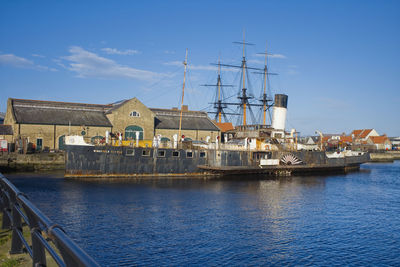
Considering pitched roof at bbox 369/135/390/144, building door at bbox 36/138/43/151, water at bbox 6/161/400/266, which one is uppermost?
pitched roof at bbox 369/135/390/144

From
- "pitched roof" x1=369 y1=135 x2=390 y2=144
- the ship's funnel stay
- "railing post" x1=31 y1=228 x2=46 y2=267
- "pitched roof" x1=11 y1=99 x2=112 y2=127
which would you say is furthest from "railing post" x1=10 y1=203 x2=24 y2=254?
"pitched roof" x1=369 y1=135 x2=390 y2=144

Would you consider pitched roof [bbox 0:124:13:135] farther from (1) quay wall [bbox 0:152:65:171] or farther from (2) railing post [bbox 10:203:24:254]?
(2) railing post [bbox 10:203:24:254]

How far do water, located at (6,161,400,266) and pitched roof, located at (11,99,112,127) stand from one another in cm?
1895

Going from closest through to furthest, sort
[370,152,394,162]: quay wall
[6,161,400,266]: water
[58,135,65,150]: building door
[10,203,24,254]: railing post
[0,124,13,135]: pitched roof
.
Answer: [10,203,24,254]: railing post
[6,161,400,266]: water
[0,124,13,135]: pitched roof
[58,135,65,150]: building door
[370,152,394,162]: quay wall

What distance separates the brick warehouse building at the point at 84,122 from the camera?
168 feet

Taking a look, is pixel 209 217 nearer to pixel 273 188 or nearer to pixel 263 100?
pixel 273 188

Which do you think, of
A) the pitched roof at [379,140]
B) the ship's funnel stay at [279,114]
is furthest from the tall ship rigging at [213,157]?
the pitched roof at [379,140]

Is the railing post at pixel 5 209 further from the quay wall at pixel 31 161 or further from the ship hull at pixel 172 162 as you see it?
the quay wall at pixel 31 161

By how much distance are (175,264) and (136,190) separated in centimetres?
1779

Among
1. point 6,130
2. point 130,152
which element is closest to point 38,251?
point 130,152

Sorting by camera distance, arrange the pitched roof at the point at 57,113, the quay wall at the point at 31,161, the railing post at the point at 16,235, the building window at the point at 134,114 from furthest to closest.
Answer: the building window at the point at 134,114 → the pitched roof at the point at 57,113 → the quay wall at the point at 31,161 → the railing post at the point at 16,235

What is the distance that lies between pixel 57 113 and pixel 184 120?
22641mm

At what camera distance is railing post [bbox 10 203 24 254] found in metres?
6.14

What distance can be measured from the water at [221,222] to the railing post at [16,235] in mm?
8024
